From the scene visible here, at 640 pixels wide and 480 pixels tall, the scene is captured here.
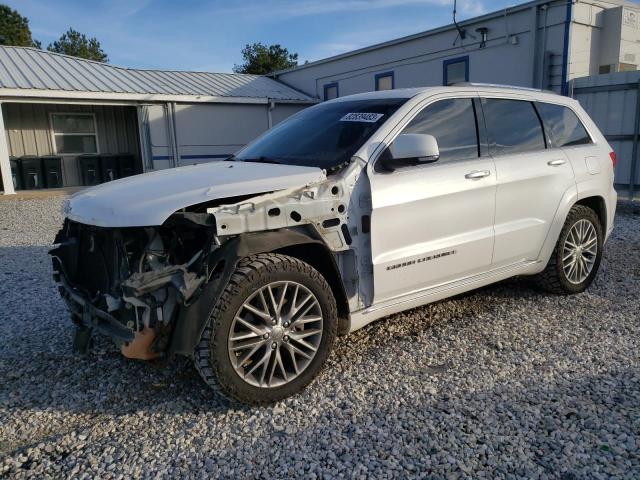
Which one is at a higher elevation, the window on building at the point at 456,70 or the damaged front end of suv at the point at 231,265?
the window on building at the point at 456,70

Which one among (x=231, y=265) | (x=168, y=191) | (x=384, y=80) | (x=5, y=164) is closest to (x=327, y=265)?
(x=231, y=265)

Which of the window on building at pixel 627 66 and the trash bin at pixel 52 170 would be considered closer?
the window on building at pixel 627 66

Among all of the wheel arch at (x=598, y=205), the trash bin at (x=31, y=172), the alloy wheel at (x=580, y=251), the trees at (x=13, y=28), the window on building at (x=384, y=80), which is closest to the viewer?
the alloy wheel at (x=580, y=251)

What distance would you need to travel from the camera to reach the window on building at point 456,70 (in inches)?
542

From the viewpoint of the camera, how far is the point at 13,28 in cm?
4312

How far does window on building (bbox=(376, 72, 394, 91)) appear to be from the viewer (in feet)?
52.3

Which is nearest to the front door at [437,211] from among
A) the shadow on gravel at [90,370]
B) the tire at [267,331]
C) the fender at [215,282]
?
the tire at [267,331]

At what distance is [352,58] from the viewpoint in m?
17.4

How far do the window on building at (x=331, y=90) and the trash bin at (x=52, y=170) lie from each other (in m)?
9.69

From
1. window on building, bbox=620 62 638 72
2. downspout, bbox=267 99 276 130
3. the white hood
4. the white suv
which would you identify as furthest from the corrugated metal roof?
the white suv

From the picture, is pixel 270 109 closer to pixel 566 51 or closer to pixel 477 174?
pixel 566 51

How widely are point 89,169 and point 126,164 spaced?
1.28 m

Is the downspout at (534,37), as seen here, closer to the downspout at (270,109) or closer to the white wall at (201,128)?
the white wall at (201,128)

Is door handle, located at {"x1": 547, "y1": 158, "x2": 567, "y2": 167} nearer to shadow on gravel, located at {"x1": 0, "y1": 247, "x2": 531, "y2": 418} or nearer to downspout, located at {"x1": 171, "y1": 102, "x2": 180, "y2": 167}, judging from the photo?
shadow on gravel, located at {"x1": 0, "y1": 247, "x2": 531, "y2": 418}
